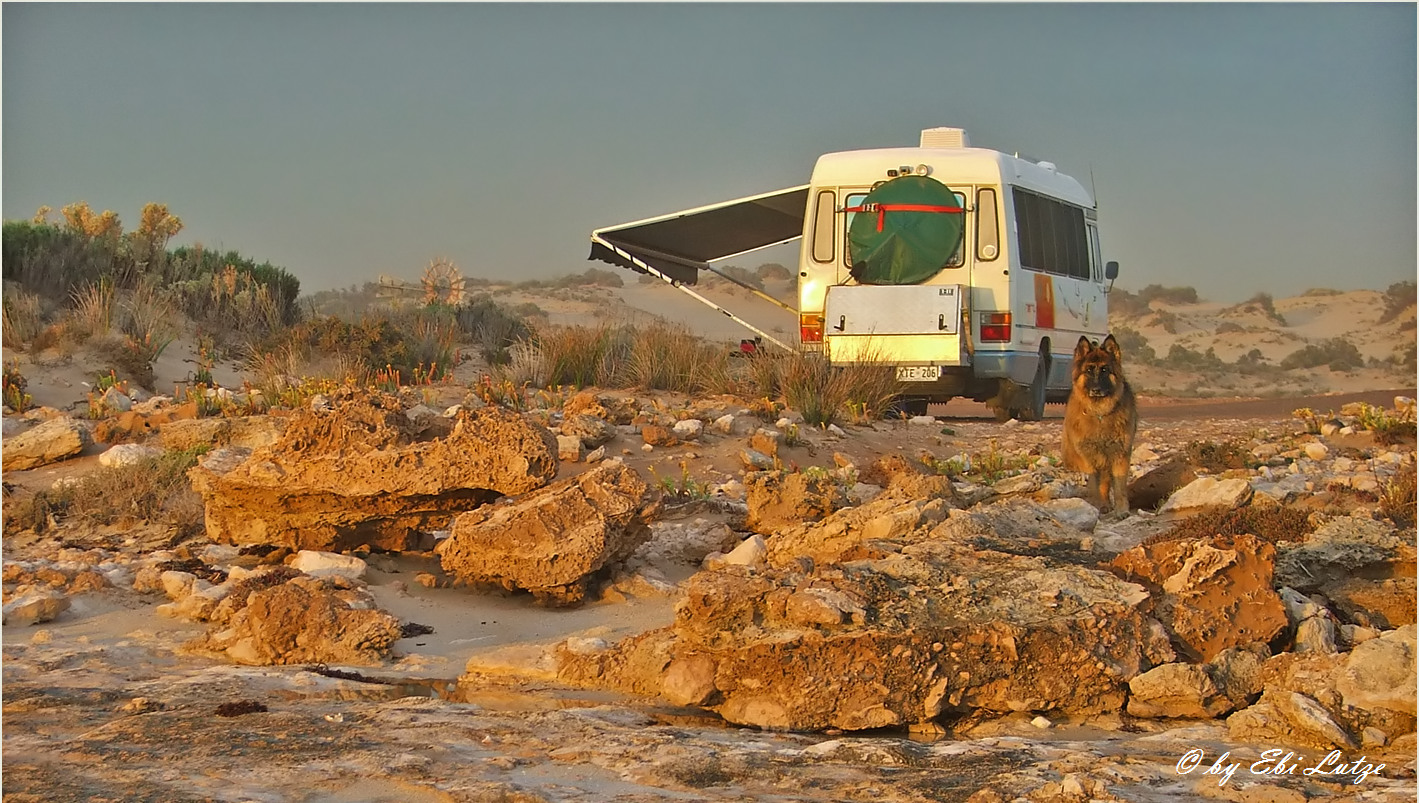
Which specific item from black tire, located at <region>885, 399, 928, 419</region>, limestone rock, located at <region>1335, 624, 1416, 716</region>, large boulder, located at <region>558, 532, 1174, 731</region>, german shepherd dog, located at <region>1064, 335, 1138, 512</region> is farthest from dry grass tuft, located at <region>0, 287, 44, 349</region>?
limestone rock, located at <region>1335, 624, 1416, 716</region>

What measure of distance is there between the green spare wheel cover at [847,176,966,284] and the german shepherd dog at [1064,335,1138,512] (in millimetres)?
4777

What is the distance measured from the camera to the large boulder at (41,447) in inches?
365

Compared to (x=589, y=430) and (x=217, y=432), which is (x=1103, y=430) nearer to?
(x=589, y=430)

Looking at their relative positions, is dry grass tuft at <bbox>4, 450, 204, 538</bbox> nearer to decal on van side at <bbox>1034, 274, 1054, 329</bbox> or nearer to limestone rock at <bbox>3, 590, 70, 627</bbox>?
limestone rock at <bbox>3, 590, 70, 627</bbox>

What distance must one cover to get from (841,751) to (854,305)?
10367 mm

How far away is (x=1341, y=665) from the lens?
4.41 m

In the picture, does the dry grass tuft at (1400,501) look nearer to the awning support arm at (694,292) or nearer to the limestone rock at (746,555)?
the limestone rock at (746,555)

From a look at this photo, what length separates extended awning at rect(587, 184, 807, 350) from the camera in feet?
52.4

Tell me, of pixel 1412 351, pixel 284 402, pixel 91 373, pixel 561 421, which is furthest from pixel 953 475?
pixel 1412 351

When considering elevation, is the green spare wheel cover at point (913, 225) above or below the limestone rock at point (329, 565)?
above

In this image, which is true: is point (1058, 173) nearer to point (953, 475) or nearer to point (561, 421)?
point (953, 475)

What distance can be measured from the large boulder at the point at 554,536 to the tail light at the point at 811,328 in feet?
27.3

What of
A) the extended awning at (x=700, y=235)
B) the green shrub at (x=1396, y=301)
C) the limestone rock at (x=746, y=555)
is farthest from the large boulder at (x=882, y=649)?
the green shrub at (x=1396, y=301)

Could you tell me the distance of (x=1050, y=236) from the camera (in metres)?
15.2
